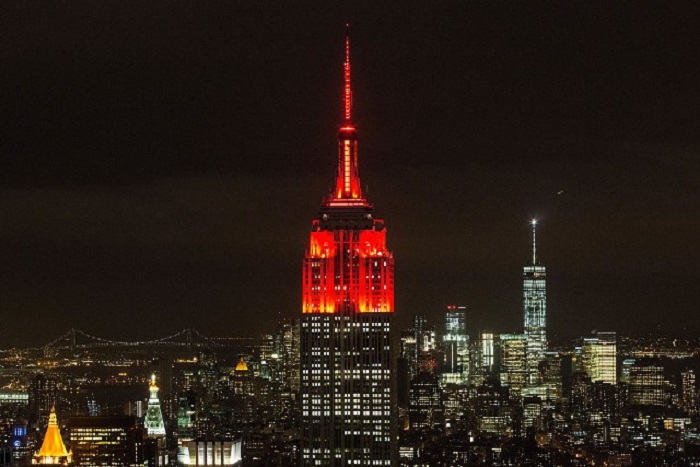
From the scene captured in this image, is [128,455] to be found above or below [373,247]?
below

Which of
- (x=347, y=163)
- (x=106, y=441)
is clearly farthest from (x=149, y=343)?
(x=347, y=163)

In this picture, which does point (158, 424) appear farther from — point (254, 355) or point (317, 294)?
point (317, 294)

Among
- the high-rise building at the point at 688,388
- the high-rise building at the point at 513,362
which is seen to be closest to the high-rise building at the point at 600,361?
the high-rise building at the point at 513,362

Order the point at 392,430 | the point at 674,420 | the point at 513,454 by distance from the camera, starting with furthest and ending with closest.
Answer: the point at 674,420 < the point at 513,454 < the point at 392,430

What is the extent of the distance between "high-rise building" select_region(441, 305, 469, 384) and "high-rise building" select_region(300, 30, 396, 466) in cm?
3362

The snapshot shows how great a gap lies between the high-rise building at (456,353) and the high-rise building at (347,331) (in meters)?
33.6

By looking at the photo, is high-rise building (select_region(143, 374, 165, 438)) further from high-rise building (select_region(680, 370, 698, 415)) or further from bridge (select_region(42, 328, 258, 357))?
high-rise building (select_region(680, 370, 698, 415))

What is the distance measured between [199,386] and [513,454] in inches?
820

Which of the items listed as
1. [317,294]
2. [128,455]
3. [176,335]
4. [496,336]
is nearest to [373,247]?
[317,294]

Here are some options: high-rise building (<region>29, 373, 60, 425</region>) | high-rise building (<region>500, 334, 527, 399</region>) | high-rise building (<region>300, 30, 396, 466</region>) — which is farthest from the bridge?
high-rise building (<region>300, 30, 396, 466</region>)

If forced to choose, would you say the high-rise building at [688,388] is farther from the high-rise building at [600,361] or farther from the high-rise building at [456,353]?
the high-rise building at [456,353]

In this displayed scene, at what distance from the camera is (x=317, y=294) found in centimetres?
4272

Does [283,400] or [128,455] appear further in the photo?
[283,400]

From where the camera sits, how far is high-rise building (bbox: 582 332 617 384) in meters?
86.7
